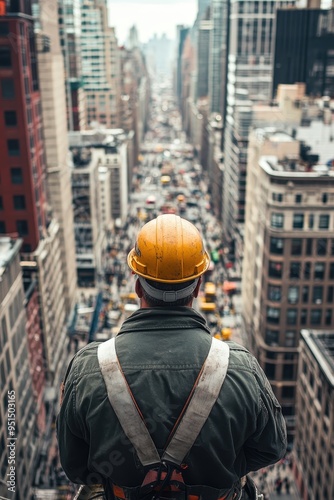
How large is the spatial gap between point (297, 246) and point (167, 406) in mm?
48950

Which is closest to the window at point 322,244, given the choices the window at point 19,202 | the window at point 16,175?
the window at point 19,202

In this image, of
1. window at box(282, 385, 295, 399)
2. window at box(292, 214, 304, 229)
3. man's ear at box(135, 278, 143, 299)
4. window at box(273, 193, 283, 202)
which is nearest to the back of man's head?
man's ear at box(135, 278, 143, 299)

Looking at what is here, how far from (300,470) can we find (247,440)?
4690 centimetres

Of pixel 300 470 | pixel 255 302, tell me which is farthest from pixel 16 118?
pixel 300 470

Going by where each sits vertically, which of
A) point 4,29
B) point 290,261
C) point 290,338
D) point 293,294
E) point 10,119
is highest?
point 4,29

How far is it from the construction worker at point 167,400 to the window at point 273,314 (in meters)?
49.6

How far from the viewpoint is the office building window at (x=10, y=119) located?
5272 cm

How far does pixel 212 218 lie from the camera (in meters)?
148

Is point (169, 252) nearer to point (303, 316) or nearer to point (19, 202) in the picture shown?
point (303, 316)

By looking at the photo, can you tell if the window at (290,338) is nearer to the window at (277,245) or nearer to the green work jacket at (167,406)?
the window at (277,245)

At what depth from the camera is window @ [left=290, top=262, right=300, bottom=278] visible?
2128 inches

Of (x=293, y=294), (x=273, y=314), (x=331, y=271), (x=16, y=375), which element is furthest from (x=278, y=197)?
(x=16, y=375)

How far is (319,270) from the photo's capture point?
53812 millimetres

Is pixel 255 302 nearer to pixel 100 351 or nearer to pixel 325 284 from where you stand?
pixel 325 284
